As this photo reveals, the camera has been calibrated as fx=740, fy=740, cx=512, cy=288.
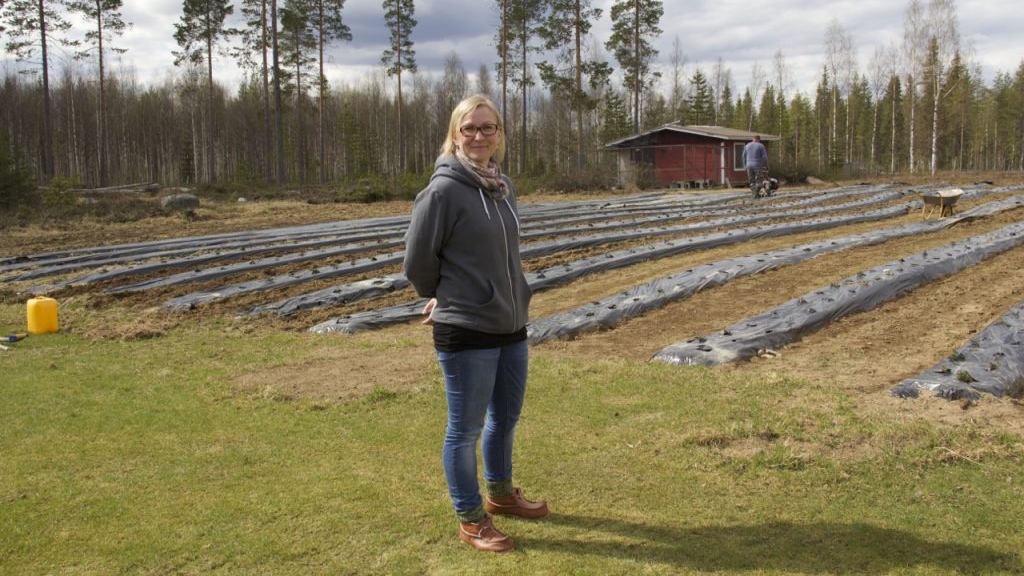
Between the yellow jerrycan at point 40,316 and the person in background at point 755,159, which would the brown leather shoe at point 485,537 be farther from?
the person in background at point 755,159

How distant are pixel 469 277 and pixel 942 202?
1538cm

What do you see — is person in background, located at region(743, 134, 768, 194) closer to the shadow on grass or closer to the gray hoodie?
the shadow on grass

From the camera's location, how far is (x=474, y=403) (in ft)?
9.68

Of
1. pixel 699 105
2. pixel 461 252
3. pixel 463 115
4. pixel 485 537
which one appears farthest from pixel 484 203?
pixel 699 105

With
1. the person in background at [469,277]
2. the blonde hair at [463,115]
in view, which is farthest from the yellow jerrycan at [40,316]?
the blonde hair at [463,115]

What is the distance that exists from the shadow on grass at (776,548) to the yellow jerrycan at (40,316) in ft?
23.5

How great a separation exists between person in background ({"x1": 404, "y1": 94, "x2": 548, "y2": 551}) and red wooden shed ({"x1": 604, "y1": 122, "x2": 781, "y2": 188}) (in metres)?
Answer: 29.1

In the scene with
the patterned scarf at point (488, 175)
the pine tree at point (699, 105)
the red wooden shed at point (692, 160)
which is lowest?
the patterned scarf at point (488, 175)

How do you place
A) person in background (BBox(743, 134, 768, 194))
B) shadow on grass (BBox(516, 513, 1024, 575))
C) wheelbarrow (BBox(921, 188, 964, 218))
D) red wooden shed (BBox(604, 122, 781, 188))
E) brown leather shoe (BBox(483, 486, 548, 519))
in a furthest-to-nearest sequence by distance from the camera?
red wooden shed (BBox(604, 122, 781, 188))
person in background (BBox(743, 134, 768, 194))
wheelbarrow (BBox(921, 188, 964, 218))
brown leather shoe (BBox(483, 486, 548, 519))
shadow on grass (BBox(516, 513, 1024, 575))

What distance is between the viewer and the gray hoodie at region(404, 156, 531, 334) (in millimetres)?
2850

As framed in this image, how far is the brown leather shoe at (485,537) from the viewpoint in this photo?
2973mm

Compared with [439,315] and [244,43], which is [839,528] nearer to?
[439,315]

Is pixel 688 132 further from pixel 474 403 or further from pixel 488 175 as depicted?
pixel 474 403

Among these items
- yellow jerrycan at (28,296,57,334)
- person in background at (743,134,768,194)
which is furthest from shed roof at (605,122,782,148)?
yellow jerrycan at (28,296,57,334)
